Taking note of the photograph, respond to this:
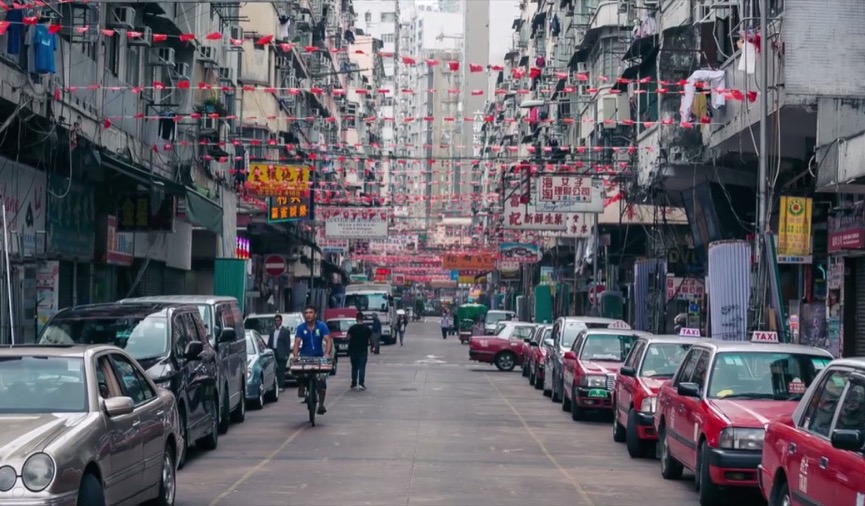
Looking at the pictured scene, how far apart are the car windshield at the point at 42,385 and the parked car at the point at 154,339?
4.63 meters

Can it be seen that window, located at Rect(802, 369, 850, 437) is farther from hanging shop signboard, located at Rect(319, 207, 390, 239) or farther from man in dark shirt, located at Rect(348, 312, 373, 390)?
hanging shop signboard, located at Rect(319, 207, 390, 239)

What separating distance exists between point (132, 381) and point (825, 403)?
5.78m

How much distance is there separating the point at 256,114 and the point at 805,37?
33.8 meters

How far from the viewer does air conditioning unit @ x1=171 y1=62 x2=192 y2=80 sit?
35.7 m

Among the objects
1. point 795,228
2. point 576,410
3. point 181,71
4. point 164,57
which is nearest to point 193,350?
point 576,410

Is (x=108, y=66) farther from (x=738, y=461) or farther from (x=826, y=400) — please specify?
(x=826, y=400)

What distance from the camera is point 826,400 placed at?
10.1 metres

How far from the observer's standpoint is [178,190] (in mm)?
26938

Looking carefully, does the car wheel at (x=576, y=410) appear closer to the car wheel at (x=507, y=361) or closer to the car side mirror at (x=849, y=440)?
the car side mirror at (x=849, y=440)

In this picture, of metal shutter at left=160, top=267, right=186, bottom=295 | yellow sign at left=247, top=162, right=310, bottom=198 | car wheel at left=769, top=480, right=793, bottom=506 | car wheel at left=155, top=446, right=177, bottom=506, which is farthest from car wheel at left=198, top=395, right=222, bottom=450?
yellow sign at left=247, top=162, right=310, bottom=198

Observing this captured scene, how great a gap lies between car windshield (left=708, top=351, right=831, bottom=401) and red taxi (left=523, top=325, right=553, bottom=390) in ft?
57.4

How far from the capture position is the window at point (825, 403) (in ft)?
32.3

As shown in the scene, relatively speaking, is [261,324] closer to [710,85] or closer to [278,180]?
[278,180]

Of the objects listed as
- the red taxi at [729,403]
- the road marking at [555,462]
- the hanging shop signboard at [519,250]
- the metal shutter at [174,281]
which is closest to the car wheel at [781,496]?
the red taxi at [729,403]
